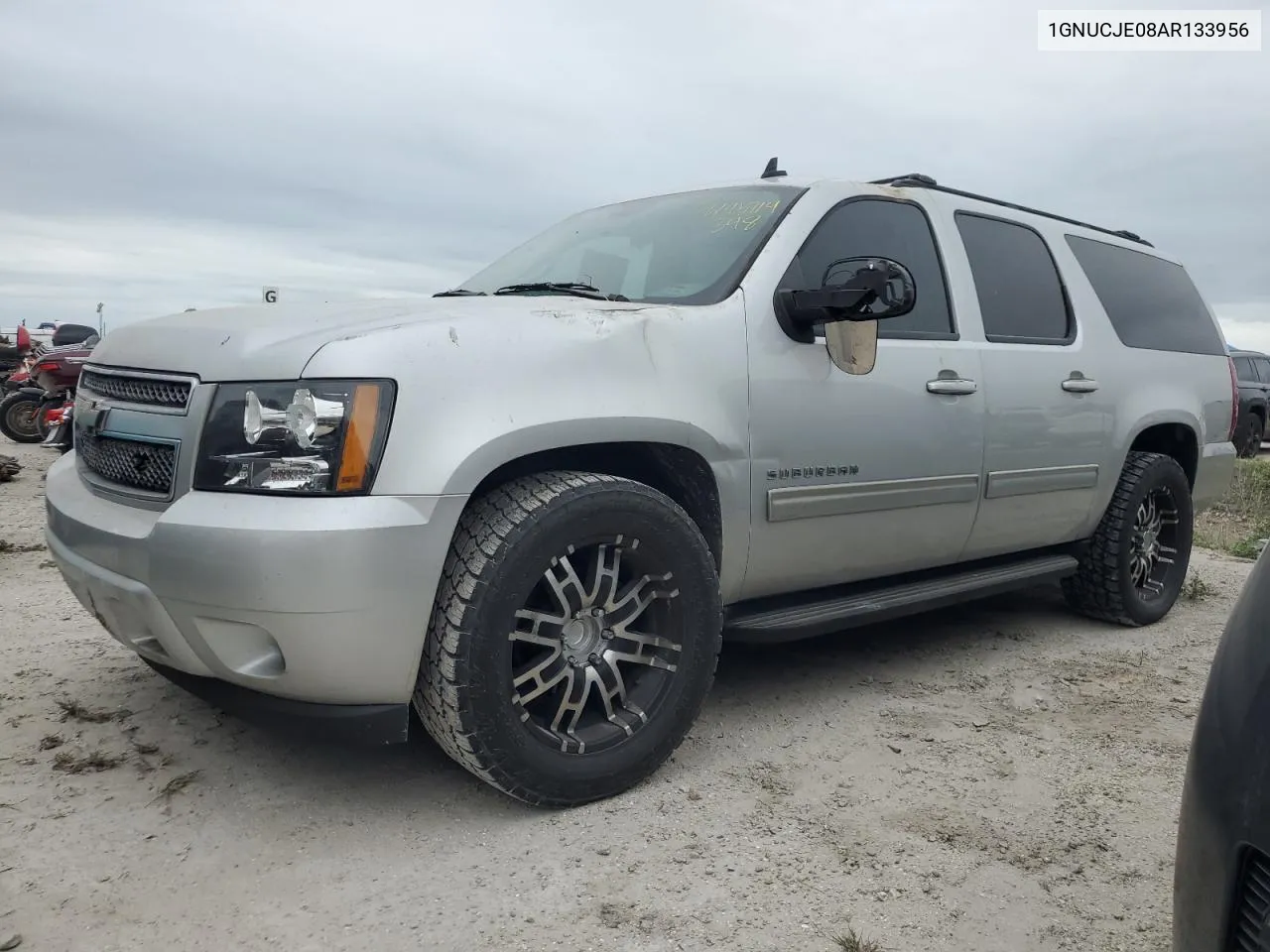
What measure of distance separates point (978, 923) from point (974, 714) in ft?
4.52

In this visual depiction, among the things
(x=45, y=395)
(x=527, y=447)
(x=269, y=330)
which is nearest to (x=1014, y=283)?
(x=527, y=447)

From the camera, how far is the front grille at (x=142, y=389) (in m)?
2.52

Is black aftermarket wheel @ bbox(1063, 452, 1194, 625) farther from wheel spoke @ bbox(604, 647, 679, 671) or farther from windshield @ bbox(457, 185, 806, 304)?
wheel spoke @ bbox(604, 647, 679, 671)

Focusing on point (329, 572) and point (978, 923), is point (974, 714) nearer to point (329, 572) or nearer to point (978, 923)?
point (978, 923)

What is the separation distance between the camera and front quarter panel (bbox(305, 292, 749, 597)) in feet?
7.69

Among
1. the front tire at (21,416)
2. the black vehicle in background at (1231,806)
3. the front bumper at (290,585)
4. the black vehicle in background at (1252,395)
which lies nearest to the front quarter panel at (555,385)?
the front bumper at (290,585)

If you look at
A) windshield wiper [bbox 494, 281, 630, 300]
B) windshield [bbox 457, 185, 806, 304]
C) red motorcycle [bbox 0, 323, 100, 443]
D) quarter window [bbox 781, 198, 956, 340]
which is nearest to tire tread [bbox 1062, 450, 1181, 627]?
quarter window [bbox 781, 198, 956, 340]

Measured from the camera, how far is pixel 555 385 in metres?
2.57

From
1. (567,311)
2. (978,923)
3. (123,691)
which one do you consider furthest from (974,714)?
(123,691)

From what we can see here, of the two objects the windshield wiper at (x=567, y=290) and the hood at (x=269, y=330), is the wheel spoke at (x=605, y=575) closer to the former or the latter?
the hood at (x=269, y=330)

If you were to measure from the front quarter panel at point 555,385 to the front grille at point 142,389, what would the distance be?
0.43 metres

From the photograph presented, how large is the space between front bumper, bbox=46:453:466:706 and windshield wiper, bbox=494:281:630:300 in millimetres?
1030

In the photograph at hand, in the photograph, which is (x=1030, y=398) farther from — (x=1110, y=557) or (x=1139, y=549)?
(x=1139, y=549)

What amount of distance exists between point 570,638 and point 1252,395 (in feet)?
54.0
